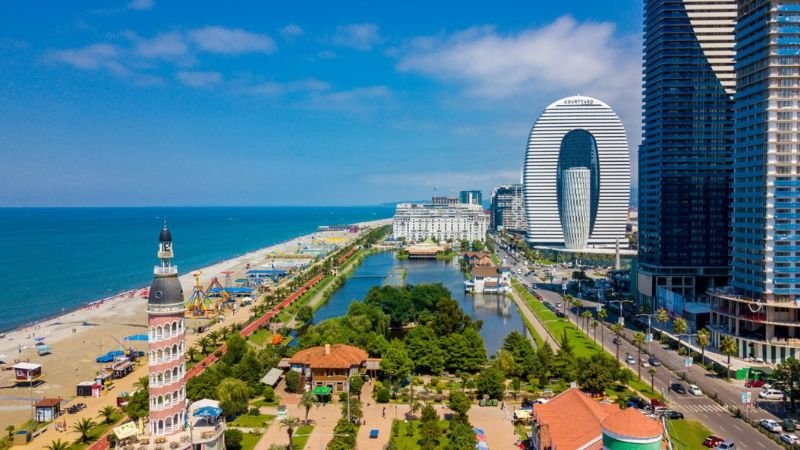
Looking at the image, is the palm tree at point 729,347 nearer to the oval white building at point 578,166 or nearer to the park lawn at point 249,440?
the park lawn at point 249,440

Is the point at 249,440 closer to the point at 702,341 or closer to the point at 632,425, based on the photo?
A: the point at 632,425

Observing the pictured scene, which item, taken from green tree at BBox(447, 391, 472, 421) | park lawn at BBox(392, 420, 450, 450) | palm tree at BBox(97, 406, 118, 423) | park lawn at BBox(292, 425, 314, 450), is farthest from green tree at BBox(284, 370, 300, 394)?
green tree at BBox(447, 391, 472, 421)

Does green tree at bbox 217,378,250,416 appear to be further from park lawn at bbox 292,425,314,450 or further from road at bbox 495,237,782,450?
road at bbox 495,237,782,450

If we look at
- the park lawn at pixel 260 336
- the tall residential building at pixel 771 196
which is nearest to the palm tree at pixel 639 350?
the tall residential building at pixel 771 196

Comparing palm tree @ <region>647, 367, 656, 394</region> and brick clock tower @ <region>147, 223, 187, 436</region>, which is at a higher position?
brick clock tower @ <region>147, 223, 187, 436</region>

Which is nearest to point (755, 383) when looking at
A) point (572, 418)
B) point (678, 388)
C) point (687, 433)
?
point (678, 388)

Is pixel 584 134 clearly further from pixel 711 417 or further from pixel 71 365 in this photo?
pixel 71 365
